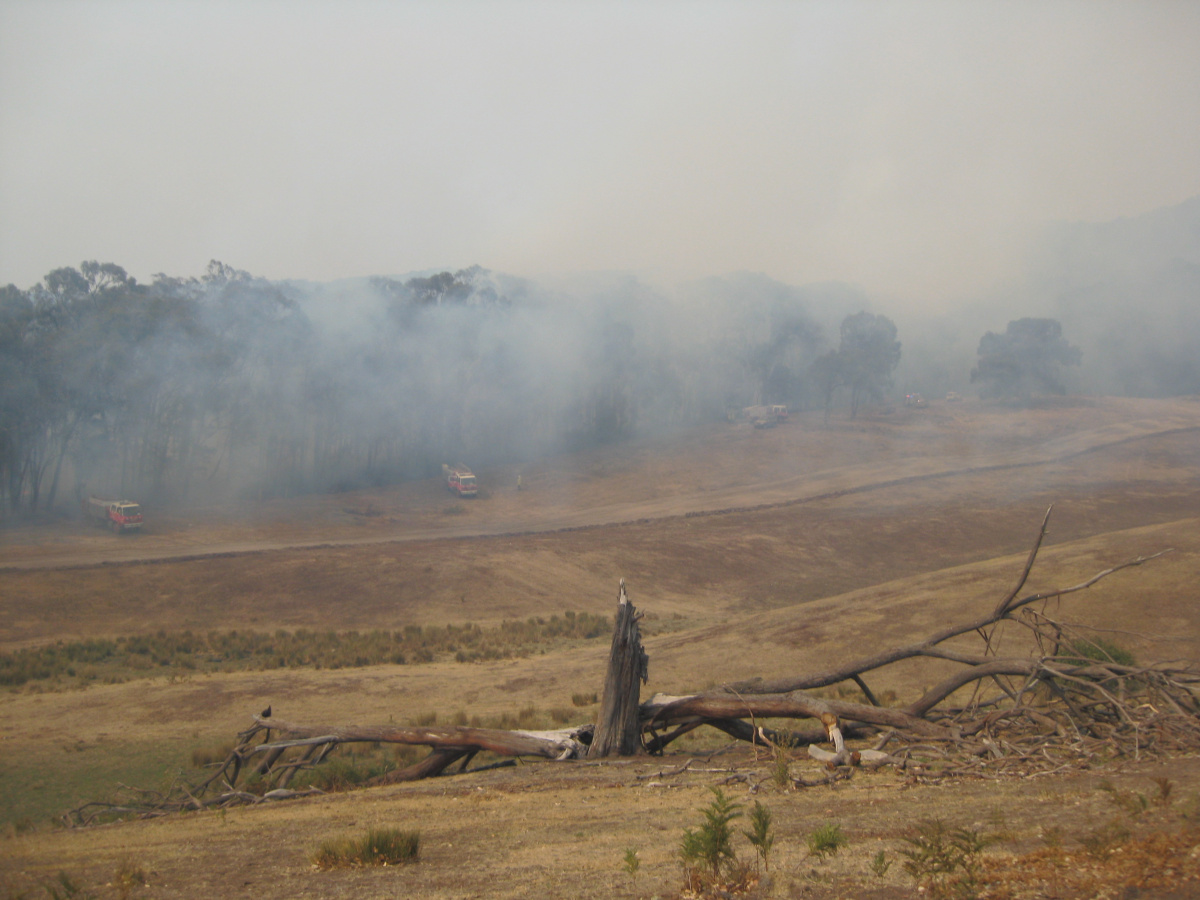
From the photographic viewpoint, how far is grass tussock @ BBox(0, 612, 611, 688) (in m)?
21.9

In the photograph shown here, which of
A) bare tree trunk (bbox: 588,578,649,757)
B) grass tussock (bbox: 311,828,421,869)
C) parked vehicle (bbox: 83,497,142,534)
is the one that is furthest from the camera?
parked vehicle (bbox: 83,497,142,534)

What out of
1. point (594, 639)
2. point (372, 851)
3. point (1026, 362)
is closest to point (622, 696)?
point (372, 851)

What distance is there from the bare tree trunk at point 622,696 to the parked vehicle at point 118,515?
42146 millimetres

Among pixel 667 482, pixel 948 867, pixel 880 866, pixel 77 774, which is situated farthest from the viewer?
pixel 667 482

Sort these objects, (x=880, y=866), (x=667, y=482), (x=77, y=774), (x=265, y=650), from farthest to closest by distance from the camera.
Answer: (x=667, y=482) → (x=265, y=650) → (x=77, y=774) → (x=880, y=866)

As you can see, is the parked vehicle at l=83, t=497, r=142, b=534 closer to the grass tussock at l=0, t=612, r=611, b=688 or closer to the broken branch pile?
the grass tussock at l=0, t=612, r=611, b=688

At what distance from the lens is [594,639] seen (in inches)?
1061

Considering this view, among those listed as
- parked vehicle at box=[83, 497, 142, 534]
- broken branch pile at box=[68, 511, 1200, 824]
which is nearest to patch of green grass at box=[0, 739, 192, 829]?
broken branch pile at box=[68, 511, 1200, 824]

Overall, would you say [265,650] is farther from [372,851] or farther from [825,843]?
[825,843]

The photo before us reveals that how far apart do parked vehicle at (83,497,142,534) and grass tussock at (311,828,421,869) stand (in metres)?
43.8

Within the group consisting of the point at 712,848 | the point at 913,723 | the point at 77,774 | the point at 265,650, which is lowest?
the point at 265,650

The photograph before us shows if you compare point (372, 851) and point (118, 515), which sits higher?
point (372, 851)

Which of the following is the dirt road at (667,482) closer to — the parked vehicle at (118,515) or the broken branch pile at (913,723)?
the parked vehicle at (118,515)

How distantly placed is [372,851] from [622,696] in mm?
4107
